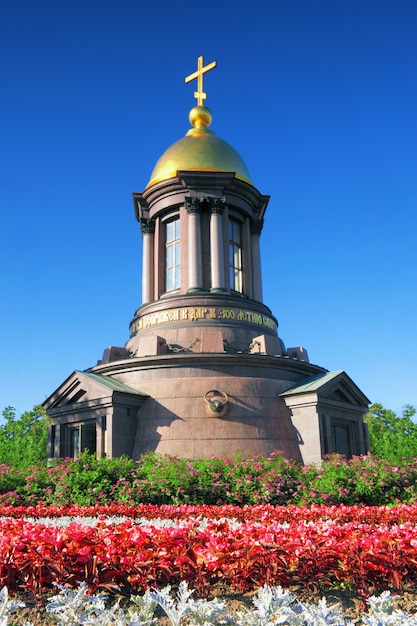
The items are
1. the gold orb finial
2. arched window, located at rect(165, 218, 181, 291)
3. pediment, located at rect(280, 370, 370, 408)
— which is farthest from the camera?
the gold orb finial

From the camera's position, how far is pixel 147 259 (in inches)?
1184

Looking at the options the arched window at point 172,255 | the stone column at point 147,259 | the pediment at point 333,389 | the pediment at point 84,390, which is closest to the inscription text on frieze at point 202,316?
the stone column at point 147,259

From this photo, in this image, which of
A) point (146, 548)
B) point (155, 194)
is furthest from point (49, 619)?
point (155, 194)

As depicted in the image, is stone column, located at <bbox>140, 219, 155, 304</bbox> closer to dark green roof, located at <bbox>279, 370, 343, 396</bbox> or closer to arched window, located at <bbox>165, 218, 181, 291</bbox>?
arched window, located at <bbox>165, 218, 181, 291</bbox>

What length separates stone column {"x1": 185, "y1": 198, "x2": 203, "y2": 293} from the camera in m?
26.9

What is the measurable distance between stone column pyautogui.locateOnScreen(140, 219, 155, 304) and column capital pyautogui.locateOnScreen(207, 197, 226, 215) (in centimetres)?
398

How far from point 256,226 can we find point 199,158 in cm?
464

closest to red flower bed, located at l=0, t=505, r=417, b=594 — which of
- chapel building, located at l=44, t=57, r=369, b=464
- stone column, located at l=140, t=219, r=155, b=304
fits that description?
chapel building, located at l=44, t=57, r=369, b=464

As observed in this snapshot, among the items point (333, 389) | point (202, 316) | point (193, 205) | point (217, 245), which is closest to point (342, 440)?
point (333, 389)

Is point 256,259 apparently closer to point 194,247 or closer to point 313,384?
point 194,247

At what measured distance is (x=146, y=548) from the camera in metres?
6.36

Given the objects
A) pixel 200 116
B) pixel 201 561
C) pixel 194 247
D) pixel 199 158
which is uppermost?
pixel 200 116

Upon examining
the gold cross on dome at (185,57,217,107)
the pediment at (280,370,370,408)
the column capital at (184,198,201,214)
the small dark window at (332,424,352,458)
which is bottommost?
the small dark window at (332,424,352,458)

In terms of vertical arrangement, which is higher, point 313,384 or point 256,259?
point 256,259
